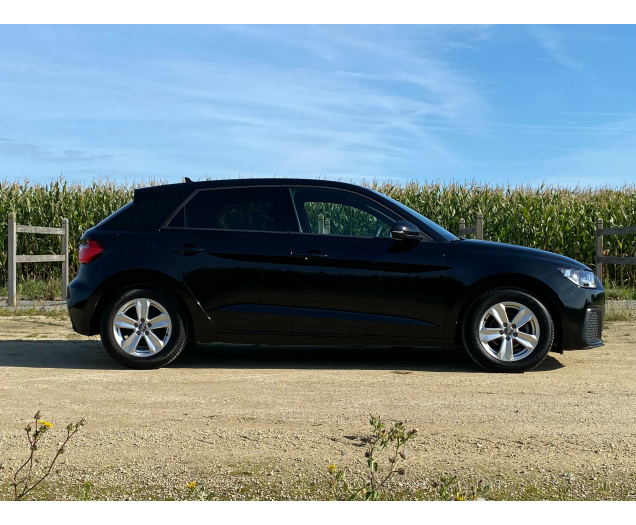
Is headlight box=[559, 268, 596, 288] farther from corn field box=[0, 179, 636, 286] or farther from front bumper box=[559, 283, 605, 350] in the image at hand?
corn field box=[0, 179, 636, 286]

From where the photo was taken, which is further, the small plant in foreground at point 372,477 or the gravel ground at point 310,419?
the gravel ground at point 310,419

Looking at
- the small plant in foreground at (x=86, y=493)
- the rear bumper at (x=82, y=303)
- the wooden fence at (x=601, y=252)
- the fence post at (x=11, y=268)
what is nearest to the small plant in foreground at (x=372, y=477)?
the small plant in foreground at (x=86, y=493)

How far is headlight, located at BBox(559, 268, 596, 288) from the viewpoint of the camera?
22.8 ft

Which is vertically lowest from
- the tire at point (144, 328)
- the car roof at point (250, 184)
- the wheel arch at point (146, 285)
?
the tire at point (144, 328)

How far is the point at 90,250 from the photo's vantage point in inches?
283

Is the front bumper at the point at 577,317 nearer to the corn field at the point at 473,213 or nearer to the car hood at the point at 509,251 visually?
the car hood at the point at 509,251

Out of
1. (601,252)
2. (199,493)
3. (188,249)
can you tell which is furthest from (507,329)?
(601,252)

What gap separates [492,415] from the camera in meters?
5.09

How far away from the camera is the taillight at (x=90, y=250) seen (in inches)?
282

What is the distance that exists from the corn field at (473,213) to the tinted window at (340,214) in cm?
1287

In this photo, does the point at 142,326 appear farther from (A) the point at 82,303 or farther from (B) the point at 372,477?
(B) the point at 372,477

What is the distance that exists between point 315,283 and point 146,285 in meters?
1.62

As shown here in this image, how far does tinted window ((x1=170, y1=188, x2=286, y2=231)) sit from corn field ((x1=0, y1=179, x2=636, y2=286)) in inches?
500
